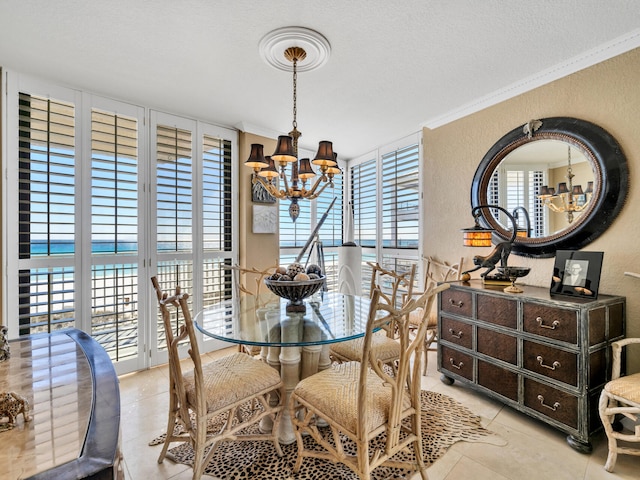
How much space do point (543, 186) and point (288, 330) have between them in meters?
2.24

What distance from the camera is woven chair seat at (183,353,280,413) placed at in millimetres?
1507

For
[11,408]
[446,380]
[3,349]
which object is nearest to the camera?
[11,408]

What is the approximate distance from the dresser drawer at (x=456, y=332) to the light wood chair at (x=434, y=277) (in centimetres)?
21

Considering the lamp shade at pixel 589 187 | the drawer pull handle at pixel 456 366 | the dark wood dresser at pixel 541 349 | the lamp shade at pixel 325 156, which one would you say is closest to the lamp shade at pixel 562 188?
the lamp shade at pixel 589 187

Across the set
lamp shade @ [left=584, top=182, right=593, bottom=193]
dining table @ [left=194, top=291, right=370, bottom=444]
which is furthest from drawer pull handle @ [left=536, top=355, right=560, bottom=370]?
lamp shade @ [left=584, top=182, right=593, bottom=193]

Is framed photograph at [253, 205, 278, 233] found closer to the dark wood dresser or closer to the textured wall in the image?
the textured wall

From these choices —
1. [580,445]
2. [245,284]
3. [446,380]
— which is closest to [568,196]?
[580,445]

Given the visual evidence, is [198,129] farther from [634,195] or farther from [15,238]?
[634,195]

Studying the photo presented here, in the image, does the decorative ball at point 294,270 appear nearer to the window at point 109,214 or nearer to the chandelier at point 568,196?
the window at point 109,214

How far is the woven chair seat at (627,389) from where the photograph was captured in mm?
1514

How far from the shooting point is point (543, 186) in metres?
2.37

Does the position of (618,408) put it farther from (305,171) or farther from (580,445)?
(305,171)

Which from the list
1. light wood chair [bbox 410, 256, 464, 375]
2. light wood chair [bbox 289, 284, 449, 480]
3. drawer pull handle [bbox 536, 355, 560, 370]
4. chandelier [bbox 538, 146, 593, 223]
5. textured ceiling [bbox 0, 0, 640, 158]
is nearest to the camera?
light wood chair [bbox 289, 284, 449, 480]

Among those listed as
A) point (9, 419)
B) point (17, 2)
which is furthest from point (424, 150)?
point (9, 419)
